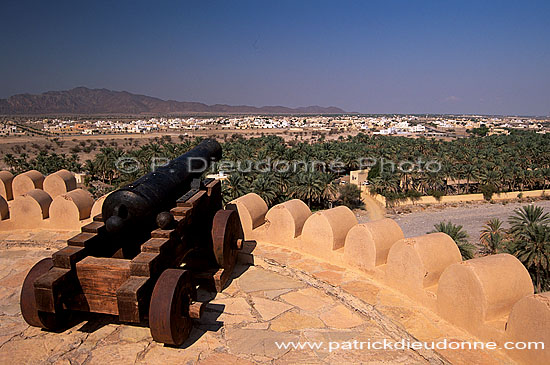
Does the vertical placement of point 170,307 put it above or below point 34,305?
above

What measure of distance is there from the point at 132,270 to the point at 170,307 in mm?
494

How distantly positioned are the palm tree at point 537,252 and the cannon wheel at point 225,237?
576 inches

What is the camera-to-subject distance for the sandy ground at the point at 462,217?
2692 centimetres

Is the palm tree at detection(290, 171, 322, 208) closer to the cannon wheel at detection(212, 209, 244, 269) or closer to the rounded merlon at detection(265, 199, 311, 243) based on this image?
the rounded merlon at detection(265, 199, 311, 243)

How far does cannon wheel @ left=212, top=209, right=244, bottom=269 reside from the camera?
4.63 meters

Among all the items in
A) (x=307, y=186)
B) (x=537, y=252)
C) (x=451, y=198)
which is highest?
(x=307, y=186)

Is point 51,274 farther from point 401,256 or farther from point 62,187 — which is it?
point 62,187

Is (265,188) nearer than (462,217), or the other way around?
(265,188)

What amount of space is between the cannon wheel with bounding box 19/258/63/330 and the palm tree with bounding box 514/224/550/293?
54.5ft

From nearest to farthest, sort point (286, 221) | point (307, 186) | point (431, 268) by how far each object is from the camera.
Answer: point (431, 268), point (286, 221), point (307, 186)

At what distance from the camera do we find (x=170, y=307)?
10.5 feet

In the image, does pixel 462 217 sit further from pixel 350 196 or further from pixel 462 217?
pixel 350 196

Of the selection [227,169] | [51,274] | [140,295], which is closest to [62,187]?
[51,274]

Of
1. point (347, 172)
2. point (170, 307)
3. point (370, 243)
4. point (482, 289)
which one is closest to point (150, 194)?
point (170, 307)
